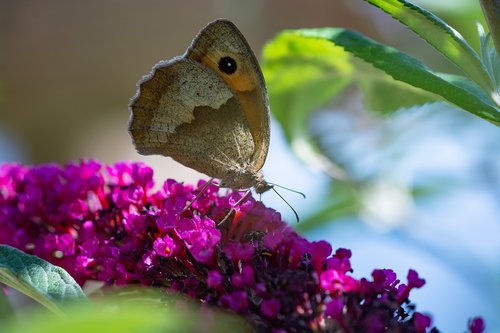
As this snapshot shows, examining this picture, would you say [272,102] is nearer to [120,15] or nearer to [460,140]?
[460,140]

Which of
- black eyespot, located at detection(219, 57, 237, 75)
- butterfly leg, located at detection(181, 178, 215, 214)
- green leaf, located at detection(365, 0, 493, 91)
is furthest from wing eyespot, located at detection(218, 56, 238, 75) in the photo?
green leaf, located at detection(365, 0, 493, 91)

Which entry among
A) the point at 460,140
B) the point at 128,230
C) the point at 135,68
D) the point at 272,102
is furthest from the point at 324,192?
the point at 135,68

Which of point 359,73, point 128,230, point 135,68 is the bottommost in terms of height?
point 128,230

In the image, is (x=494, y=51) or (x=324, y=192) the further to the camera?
(x=324, y=192)

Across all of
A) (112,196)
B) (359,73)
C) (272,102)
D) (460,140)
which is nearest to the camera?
(112,196)

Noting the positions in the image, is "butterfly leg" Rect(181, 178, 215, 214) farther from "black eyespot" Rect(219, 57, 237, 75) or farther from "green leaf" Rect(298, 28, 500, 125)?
"green leaf" Rect(298, 28, 500, 125)

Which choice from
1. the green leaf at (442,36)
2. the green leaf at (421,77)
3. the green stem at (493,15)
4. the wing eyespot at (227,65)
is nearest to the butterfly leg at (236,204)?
the wing eyespot at (227,65)

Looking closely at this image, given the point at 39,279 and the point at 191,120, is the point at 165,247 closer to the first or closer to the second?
the point at 39,279
